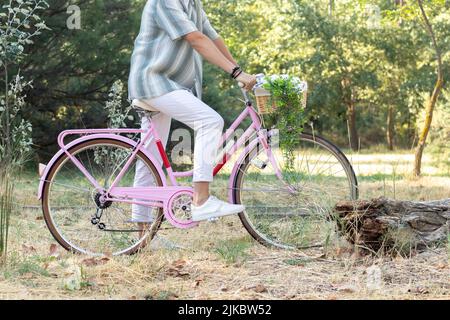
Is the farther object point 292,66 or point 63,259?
point 292,66

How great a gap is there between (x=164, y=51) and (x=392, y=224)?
5.20 feet

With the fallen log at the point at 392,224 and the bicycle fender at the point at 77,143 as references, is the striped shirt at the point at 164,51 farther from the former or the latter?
the fallen log at the point at 392,224

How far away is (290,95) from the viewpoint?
14.6ft

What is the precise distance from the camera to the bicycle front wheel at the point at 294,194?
4.56m

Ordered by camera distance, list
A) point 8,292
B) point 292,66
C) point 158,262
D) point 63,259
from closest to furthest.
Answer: point 8,292 < point 158,262 < point 63,259 < point 292,66

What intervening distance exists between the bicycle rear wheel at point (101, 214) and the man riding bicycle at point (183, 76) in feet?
1.01

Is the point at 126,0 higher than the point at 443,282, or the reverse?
the point at 126,0

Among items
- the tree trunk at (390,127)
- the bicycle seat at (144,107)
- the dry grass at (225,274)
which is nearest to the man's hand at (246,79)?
the bicycle seat at (144,107)

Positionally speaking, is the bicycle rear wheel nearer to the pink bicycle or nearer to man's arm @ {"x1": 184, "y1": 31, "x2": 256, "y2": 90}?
the pink bicycle

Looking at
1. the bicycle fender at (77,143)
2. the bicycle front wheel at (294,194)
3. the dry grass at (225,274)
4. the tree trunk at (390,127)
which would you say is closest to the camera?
the dry grass at (225,274)

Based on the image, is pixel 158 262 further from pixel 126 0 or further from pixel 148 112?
pixel 126 0

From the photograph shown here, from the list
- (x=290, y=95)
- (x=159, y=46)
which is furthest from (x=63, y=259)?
(x=290, y=95)
